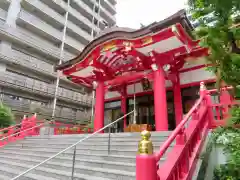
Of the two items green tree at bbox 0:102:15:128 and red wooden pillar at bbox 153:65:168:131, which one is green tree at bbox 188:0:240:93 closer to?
red wooden pillar at bbox 153:65:168:131

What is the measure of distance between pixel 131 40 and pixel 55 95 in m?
19.3

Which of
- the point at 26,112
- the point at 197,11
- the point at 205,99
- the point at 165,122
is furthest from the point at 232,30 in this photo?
the point at 26,112

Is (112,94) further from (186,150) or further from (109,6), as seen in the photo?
(109,6)

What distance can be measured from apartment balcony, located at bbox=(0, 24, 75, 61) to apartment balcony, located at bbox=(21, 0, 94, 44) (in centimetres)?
342

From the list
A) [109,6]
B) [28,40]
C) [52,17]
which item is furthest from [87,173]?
[109,6]

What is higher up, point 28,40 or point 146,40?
point 28,40

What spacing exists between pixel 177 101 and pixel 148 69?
2085 mm

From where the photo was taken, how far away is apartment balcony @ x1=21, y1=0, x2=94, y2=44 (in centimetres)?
2434

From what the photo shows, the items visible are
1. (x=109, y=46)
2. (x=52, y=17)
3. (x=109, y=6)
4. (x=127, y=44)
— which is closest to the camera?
(x=127, y=44)

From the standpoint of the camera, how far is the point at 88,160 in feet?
14.9

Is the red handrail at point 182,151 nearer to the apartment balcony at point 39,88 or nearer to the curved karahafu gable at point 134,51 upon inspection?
the curved karahafu gable at point 134,51

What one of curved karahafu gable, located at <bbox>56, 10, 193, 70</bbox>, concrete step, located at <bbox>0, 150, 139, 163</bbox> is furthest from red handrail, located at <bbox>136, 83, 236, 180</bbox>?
curved karahafu gable, located at <bbox>56, 10, 193, 70</bbox>

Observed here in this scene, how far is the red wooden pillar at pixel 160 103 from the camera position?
21.6 ft

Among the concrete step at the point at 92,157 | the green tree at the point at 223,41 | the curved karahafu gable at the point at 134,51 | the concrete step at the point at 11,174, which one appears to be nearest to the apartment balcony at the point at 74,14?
the curved karahafu gable at the point at 134,51
